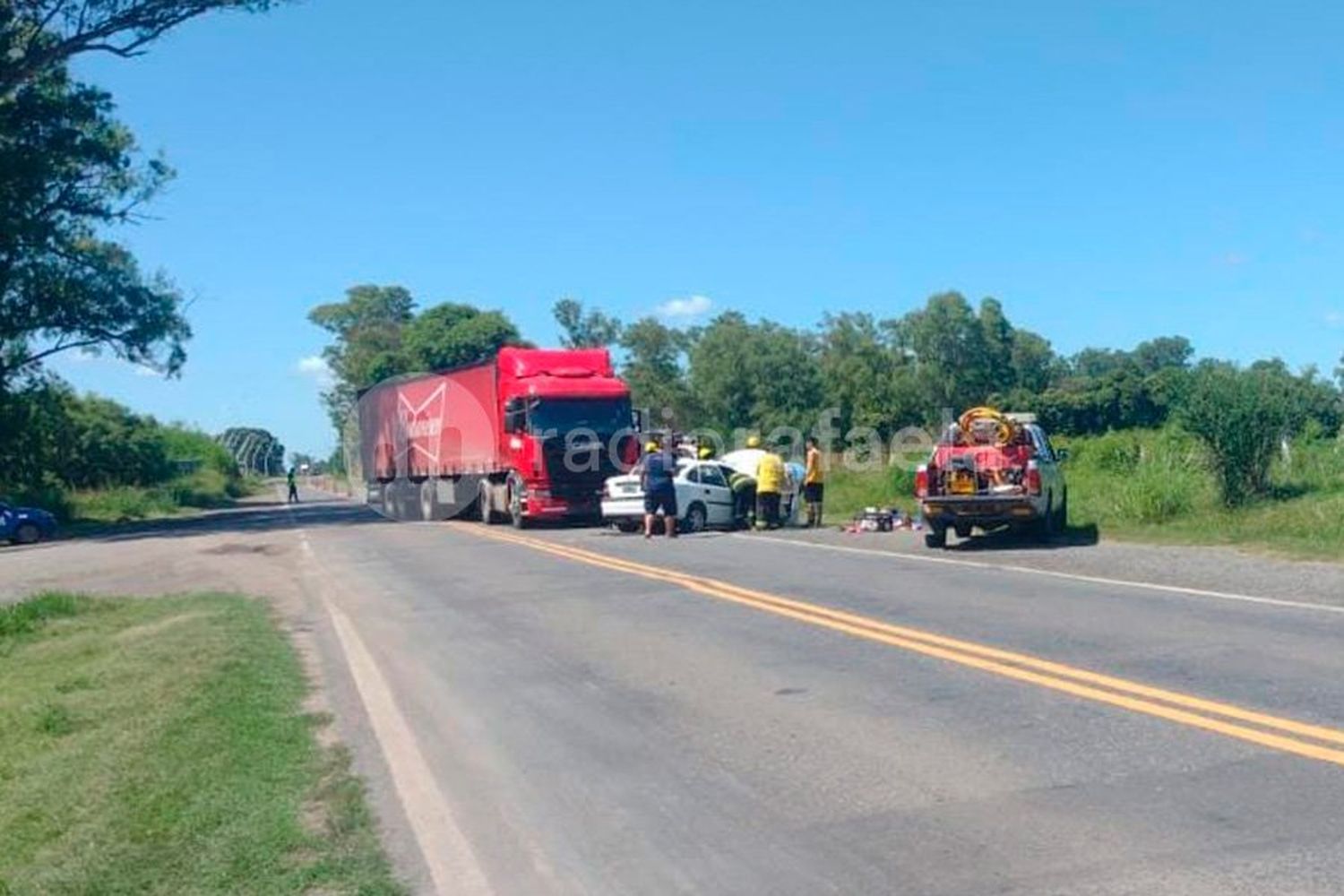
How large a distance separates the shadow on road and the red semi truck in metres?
11.0

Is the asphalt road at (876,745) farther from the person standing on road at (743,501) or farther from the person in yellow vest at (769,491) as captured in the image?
the person standing on road at (743,501)

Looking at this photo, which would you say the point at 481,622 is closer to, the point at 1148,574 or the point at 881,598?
the point at 881,598

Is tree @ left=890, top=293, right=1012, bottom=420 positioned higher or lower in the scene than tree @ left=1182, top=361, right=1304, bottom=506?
higher

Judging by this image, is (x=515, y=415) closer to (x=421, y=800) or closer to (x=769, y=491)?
(x=769, y=491)

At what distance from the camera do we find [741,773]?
772cm

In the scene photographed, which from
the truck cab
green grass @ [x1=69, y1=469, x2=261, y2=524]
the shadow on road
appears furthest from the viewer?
green grass @ [x1=69, y1=469, x2=261, y2=524]

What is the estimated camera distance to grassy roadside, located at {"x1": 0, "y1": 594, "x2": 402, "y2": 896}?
21.0 feet

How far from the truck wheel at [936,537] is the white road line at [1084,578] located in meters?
0.88

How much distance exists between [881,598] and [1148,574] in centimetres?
360

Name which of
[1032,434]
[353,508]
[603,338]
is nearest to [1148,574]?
[1032,434]

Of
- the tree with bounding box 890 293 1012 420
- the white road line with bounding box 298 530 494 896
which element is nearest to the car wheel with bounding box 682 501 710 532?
the white road line with bounding box 298 530 494 896

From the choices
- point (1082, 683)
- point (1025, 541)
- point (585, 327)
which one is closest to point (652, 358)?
point (585, 327)

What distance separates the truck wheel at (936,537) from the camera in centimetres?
2169

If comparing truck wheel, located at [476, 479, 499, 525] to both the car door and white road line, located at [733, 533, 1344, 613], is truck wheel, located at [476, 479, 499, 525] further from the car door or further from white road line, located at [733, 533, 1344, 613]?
white road line, located at [733, 533, 1344, 613]
